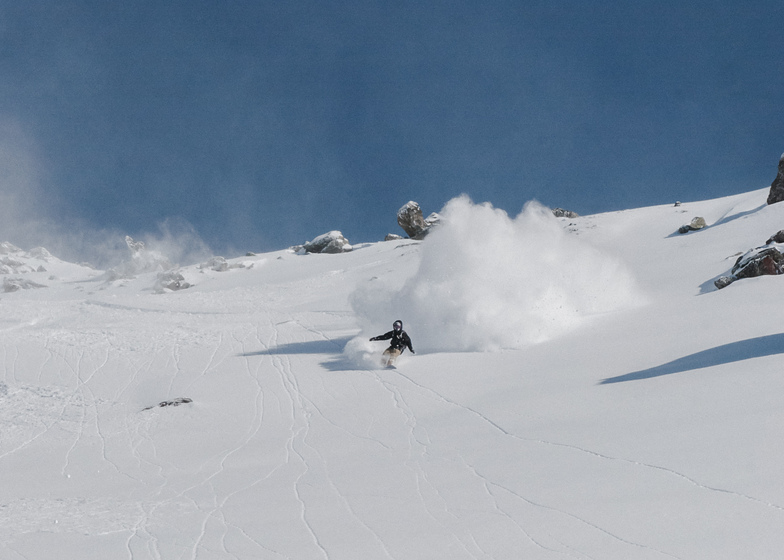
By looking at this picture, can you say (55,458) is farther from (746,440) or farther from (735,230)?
(735,230)

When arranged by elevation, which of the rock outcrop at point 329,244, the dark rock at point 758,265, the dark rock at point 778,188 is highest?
the rock outcrop at point 329,244

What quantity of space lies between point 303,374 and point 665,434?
32.0ft

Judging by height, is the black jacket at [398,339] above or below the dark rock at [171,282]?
below

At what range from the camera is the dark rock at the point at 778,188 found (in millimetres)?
31781

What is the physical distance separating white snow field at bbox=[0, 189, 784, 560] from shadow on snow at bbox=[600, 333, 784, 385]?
2.5 inches

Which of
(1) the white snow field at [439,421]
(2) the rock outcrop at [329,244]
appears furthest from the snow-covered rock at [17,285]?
(1) the white snow field at [439,421]

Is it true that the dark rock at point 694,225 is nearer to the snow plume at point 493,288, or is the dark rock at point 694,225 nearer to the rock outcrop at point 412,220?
the snow plume at point 493,288

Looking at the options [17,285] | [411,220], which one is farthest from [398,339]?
[17,285]

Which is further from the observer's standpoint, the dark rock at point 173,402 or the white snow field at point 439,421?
the dark rock at point 173,402

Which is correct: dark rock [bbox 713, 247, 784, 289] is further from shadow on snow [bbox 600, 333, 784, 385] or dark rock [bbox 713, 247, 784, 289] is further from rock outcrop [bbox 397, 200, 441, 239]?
rock outcrop [bbox 397, 200, 441, 239]

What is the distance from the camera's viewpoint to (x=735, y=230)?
28766 millimetres

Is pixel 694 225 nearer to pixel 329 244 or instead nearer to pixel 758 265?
pixel 758 265

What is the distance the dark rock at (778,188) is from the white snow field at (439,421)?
41.2 feet

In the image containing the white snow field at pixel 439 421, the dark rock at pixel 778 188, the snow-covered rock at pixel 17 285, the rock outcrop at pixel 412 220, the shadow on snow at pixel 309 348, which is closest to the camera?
the white snow field at pixel 439 421
